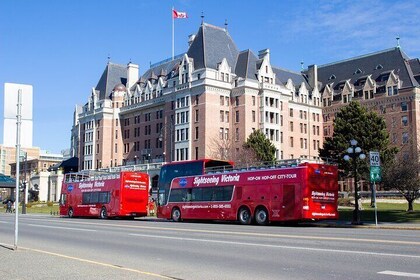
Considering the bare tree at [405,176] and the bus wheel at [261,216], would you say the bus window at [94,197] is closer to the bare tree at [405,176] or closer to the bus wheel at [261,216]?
the bus wheel at [261,216]

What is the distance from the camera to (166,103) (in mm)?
85500

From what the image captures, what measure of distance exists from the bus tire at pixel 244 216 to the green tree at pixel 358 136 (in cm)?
2141

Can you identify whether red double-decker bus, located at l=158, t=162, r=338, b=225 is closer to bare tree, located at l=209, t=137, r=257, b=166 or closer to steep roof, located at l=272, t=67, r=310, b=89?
bare tree, located at l=209, t=137, r=257, b=166

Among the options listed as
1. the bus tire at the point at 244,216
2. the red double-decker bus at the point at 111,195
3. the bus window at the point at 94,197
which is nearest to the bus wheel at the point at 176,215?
the red double-decker bus at the point at 111,195

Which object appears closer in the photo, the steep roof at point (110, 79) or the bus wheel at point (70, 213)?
the bus wheel at point (70, 213)

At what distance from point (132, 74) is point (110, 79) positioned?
200 inches

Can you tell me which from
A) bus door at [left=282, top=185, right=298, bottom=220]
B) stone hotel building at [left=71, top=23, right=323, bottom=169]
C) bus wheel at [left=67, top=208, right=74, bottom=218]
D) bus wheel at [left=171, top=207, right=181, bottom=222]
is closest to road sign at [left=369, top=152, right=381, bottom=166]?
bus door at [left=282, top=185, right=298, bottom=220]

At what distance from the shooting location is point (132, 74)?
10325cm

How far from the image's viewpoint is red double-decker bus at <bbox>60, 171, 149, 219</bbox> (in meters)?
39.4

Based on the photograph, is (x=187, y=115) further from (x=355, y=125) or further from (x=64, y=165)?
(x=64, y=165)

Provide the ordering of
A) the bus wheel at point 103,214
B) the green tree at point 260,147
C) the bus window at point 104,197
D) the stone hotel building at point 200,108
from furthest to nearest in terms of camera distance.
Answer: the stone hotel building at point 200,108
the green tree at point 260,147
the bus wheel at point 103,214
the bus window at point 104,197

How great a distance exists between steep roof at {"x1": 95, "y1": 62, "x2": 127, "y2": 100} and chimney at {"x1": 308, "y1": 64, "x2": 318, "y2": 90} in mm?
38375

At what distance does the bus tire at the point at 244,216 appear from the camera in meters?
30.0

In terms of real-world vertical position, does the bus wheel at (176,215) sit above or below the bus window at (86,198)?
below
